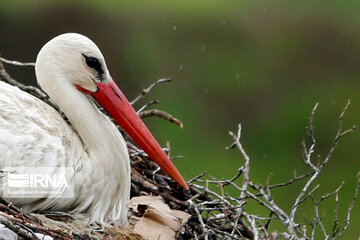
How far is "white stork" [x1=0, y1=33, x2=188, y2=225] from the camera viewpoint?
216 inches

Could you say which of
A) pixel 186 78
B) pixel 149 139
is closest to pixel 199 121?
pixel 186 78

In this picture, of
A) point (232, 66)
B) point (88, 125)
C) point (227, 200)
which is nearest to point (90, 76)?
point (88, 125)

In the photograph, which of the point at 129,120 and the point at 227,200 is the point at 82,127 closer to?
the point at 129,120

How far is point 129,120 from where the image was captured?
5.89 metres

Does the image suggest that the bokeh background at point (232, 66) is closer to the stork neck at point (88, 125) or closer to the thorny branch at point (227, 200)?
the thorny branch at point (227, 200)

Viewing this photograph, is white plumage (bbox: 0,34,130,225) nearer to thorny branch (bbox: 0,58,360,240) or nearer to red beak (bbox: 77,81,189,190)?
red beak (bbox: 77,81,189,190)

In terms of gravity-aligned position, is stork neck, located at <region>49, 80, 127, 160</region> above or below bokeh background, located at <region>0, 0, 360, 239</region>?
below

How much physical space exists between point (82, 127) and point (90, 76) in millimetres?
230

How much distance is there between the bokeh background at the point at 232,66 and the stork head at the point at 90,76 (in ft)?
23.3

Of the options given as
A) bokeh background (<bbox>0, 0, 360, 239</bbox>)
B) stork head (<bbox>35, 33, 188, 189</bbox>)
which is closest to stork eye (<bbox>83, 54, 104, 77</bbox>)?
stork head (<bbox>35, 33, 188, 189</bbox>)

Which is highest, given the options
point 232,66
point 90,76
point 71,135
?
point 232,66

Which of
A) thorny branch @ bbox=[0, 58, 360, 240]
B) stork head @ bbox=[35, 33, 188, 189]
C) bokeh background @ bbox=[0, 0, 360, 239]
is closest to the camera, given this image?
thorny branch @ bbox=[0, 58, 360, 240]

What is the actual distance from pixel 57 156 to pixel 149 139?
0.58 meters

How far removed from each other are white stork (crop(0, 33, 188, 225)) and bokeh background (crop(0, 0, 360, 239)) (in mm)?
7111
